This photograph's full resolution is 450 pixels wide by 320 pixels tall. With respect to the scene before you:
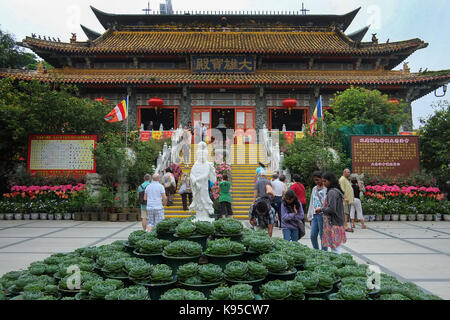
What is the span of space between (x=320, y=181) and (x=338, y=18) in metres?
22.6

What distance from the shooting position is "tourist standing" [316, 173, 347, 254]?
15.7ft

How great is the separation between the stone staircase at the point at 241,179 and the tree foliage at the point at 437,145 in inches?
277

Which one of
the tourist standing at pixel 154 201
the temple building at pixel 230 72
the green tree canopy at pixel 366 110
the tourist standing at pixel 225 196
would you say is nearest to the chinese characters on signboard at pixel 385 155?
the green tree canopy at pixel 366 110

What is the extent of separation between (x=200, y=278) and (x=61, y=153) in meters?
11.3

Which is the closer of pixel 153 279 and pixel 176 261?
pixel 153 279

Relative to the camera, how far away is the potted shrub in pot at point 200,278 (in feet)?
10.3

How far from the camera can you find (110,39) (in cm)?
2170

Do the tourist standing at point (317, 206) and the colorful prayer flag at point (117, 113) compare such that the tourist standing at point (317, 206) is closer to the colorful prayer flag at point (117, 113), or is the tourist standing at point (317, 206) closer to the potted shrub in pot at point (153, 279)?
the potted shrub in pot at point (153, 279)

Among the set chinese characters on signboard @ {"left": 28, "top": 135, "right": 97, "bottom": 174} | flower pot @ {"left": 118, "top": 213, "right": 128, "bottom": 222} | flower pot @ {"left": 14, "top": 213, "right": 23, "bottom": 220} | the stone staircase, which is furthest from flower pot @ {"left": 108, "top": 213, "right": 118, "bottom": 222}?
flower pot @ {"left": 14, "top": 213, "right": 23, "bottom": 220}

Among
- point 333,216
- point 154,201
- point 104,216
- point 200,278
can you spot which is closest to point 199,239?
point 200,278

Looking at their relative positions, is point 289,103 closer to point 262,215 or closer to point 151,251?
point 262,215

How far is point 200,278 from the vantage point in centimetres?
325
